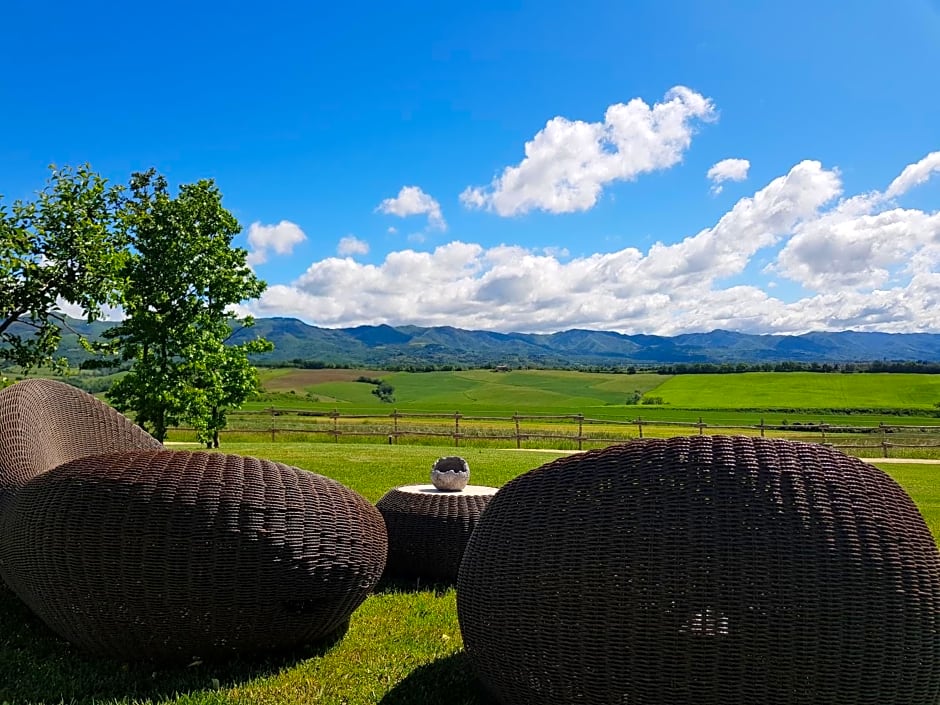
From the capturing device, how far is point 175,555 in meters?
3.46

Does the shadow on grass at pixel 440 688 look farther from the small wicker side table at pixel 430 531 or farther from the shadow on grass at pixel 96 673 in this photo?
the small wicker side table at pixel 430 531

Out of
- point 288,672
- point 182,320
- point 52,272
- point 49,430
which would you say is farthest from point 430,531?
point 182,320

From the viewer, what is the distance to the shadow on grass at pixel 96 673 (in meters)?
3.35

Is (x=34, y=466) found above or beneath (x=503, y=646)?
above

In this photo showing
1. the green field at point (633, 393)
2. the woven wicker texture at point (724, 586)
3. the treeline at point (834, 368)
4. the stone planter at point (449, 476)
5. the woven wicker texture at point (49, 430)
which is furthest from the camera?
the treeline at point (834, 368)

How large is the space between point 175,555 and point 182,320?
61.2 feet

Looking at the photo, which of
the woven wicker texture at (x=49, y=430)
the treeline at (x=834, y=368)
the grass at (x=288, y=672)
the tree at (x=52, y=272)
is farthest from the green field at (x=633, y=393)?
the grass at (x=288, y=672)

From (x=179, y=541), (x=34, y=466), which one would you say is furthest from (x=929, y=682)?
(x=34, y=466)

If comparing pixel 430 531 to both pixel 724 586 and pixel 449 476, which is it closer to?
pixel 449 476

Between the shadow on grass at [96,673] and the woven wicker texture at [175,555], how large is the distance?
95mm

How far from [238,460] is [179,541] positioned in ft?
1.90

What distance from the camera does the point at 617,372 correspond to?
4262 inches

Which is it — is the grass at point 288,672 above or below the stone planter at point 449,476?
below

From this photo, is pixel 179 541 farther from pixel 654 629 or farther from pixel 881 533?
pixel 881 533
